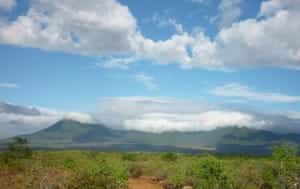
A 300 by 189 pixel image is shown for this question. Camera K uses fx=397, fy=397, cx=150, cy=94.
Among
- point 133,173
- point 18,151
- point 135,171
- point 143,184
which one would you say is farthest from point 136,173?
point 18,151

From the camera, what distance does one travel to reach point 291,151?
2398 inches

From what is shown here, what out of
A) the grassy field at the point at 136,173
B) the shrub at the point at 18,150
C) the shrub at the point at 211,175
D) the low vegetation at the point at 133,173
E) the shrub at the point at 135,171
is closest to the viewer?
the grassy field at the point at 136,173

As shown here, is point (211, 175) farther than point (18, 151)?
No

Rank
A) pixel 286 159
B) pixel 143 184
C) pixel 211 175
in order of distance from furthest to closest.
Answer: pixel 143 184 < pixel 286 159 < pixel 211 175

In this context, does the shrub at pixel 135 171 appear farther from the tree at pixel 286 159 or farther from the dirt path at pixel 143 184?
the tree at pixel 286 159

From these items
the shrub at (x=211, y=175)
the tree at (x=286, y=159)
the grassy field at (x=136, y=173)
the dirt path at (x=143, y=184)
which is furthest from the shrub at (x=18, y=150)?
the tree at (x=286, y=159)

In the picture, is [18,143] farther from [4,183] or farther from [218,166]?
[218,166]

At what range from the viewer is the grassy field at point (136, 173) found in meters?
34.3

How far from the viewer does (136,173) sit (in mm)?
89250

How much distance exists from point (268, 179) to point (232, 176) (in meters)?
5.85

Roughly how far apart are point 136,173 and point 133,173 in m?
0.73

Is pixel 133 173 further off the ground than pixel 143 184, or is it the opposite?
pixel 133 173

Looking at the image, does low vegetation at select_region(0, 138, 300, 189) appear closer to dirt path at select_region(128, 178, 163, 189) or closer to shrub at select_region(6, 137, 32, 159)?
shrub at select_region(6, 137, 32, 159)

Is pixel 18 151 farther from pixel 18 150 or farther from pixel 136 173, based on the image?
pixel 136 173
